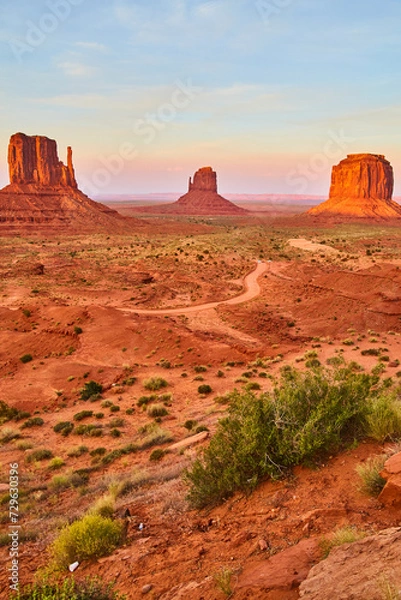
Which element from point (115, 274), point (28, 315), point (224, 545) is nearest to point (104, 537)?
point (224, 545)

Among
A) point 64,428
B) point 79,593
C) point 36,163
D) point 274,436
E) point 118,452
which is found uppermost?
point 36,163

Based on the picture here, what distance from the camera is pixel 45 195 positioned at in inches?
4122

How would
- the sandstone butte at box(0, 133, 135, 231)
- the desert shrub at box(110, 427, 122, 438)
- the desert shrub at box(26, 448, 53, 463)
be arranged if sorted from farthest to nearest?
the sandstone butte at box(0, 133, 135, 231) → the desert shrub at box(110, 427, 122, 438) → the desert shrub at box(26, 448, 53, 463)

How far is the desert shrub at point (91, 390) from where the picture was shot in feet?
58.6

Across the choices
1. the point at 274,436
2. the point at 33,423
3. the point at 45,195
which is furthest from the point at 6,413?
the point at 45,195

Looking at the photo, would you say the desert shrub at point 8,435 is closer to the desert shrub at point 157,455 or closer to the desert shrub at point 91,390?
the desert shrub at point 91,390

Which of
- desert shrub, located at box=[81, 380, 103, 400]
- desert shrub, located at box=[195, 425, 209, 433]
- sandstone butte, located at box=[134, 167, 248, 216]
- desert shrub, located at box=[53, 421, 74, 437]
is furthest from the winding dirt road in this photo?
sandstone butte, located at box=[134, 167, 248, 216]

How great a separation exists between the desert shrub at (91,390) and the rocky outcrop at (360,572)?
15.1 metres

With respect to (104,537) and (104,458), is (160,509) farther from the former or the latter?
(104,458)

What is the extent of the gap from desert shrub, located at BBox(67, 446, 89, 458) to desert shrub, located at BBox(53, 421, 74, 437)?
1.85m

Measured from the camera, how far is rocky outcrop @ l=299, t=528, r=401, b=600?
3.40 metres

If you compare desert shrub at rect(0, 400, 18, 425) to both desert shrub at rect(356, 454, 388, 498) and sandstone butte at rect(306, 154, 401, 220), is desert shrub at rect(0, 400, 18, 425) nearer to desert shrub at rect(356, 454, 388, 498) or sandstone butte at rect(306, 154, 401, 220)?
desert shrub at rect(356, 454, 388, 498)

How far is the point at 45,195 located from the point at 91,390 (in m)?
98.6

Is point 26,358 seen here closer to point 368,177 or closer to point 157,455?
point 157,455
